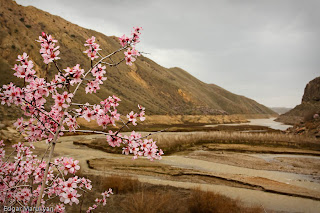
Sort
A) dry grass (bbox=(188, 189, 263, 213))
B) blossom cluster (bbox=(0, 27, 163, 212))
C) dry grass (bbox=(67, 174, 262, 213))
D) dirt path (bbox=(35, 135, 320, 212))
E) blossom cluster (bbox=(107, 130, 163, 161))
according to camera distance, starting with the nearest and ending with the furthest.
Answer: blossom cluster (bbox=(0, 27, 163, 212)), blossom cluster (bbox=(107, 130, 163, 161)), dry grass (bbox=(67, 174, 262, 213)), dry grass (bbox=(188, 189, 263, 213)), dirt path (bbox=(35, 135, 320, 212))

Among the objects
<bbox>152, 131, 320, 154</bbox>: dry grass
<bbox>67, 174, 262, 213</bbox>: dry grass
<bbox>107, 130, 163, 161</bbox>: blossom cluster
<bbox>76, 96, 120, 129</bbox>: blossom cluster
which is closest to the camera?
<bbox>76, 96, 120, 129</bbox>: blossom cluster

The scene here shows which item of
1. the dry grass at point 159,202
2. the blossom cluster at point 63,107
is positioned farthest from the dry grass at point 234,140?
the blossom cluster at point 63,107

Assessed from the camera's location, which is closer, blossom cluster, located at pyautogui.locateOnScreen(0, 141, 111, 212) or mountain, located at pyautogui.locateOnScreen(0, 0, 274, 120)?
blossom cluster, located at pyautogui.locateOnScreen(0, 141, 111, 212)

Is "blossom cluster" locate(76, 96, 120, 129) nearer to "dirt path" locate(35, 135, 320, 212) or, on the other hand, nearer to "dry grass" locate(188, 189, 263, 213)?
"dry grass" locate(188, 189, 263, 213)

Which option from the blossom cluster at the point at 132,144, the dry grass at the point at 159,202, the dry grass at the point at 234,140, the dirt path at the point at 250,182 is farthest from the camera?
the dry grass at the point at 234,140

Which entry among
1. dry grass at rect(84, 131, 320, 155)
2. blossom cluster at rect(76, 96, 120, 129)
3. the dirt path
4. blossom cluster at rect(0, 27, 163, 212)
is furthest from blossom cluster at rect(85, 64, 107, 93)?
dry grass at rect(84, 131, 320, 155)

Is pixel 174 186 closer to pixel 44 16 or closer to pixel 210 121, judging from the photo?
pixel 210 121

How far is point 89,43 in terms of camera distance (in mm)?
3109

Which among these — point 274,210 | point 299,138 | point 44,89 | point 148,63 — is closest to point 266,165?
point 274,210

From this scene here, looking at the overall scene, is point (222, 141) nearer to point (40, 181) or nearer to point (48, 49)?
point (40, 181)

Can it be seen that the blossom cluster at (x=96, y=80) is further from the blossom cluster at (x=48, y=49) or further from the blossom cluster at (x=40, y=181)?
the blossom cluster at (x=40, y=181)

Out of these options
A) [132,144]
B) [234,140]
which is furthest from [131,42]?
[234,140]

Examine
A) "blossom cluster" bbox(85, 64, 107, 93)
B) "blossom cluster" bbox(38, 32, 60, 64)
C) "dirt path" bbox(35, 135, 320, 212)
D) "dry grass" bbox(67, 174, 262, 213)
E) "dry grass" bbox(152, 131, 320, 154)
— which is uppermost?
"blossom cluster" bbox(38, 32, 60, 64)

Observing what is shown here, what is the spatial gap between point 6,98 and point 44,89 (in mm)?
478
